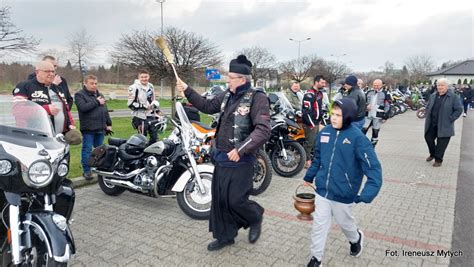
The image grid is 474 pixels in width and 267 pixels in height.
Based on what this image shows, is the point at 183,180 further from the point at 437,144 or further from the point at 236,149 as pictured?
the point at 437,144

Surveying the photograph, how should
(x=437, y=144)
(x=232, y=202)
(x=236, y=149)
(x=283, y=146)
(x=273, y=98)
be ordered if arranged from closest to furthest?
(x=236, y=149), (x=232, y=202), (x=283, y=146), (x=273, y=98), (x=437, y=144)

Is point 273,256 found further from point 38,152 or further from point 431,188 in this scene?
point 431,188

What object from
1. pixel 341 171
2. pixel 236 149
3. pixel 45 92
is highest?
pixel 45 92

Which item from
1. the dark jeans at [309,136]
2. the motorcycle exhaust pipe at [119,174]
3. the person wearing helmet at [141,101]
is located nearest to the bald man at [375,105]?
the dark jeans at [309,136]

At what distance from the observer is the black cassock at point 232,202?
347 cm

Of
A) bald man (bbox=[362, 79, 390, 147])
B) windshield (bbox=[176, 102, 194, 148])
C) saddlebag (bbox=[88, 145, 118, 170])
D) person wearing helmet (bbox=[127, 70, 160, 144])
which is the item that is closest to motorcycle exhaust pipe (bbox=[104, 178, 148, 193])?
saddlebag (bbox=[88, 145, 118, 170])

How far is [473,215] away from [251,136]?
12.1ft

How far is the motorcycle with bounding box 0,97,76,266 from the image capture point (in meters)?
2.38

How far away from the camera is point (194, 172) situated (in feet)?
14.1

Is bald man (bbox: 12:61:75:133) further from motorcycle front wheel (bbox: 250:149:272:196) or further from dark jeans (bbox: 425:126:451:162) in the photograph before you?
dark jeans (bbox: 425:126:451:162)

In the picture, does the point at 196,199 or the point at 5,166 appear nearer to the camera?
the point at 5,166

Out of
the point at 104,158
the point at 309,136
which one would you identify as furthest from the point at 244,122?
the point at 309,136

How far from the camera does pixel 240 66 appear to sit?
134 inches

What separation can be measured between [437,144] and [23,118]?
26.1ft
